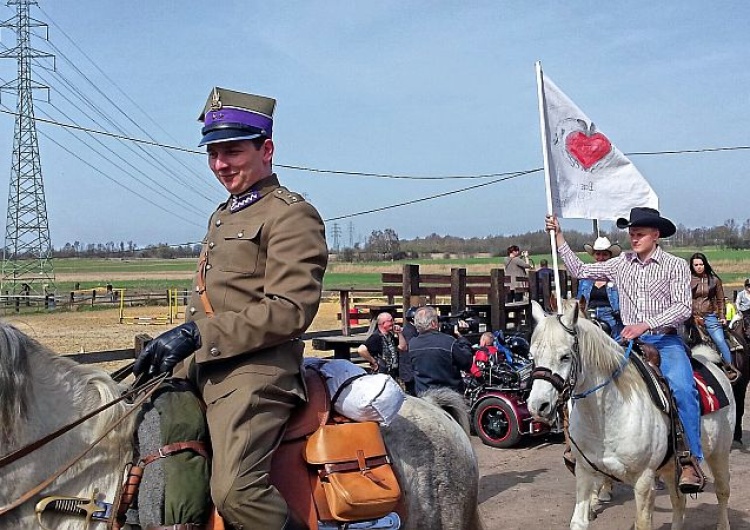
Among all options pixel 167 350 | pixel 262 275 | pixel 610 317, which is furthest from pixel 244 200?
pixel 610 317

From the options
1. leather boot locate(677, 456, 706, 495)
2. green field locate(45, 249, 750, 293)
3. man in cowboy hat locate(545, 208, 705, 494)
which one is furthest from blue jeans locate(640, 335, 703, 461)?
green field locate(45, 249, 750, 293)

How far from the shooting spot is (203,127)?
125 inches

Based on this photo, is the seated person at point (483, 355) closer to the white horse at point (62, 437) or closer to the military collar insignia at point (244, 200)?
the white horse at point (62, 437)

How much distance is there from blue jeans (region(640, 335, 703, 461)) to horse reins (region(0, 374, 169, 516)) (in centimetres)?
454

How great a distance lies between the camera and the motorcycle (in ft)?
34.2

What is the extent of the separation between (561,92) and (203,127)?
16.7 ft

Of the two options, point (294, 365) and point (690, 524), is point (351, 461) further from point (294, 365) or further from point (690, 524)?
point (690, 524)

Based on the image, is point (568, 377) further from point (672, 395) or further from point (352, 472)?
point (352, 472)

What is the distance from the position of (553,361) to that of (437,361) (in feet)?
9.41

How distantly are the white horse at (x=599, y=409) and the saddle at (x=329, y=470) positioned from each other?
9.07ft

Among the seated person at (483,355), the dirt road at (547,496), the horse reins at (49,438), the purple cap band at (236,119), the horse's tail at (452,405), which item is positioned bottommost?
the dirt road at (547,496)

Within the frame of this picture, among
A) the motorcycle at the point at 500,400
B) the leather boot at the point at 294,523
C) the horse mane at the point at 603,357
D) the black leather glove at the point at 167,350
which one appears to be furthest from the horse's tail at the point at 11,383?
the motorcycle at the point at 500,400

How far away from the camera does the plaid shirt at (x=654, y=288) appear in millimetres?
6145

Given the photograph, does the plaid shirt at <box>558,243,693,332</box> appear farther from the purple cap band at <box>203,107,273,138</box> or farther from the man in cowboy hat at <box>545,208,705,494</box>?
the purple cap band at <box>203,107,273,138</box>
